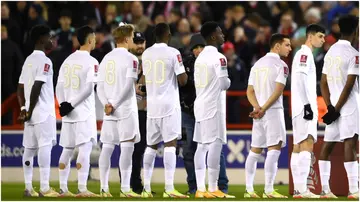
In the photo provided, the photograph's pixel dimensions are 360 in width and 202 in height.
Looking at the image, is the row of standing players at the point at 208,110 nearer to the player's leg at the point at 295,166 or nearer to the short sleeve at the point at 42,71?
the player's leg at the point at 295,166

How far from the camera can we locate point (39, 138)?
778 inches

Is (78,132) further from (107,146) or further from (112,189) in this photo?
(112,189)

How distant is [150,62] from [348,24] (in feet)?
9.59

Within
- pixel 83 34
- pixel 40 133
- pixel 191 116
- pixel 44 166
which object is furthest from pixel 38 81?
pixel 191 116

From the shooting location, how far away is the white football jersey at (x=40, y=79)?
64.1ft

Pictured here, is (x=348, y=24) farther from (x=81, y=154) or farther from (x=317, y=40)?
A: (x=81, y=154)

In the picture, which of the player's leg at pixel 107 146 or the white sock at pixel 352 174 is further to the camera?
the player's leg at pixel 107 146

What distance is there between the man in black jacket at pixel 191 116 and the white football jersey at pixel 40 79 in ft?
6.79

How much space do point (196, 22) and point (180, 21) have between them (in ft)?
1.44

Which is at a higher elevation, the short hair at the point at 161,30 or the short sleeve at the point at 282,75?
the short hair at the point at 161,30

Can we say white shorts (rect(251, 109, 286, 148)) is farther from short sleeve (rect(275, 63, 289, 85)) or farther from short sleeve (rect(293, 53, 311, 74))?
short sleeve (rect(293, 53, 311, 74))

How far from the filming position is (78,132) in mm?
19703

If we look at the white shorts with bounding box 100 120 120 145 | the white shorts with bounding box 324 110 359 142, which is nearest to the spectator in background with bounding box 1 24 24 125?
the white shorts with bounding box 100 120 120 145

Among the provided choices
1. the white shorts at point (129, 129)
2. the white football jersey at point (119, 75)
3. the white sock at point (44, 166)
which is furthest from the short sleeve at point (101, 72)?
the white sock at point (44, 166)
